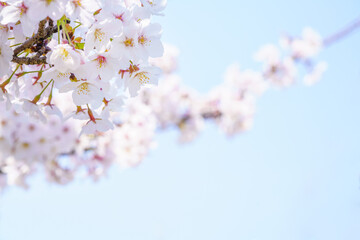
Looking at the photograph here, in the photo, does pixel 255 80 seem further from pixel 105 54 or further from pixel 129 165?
pixel 105 54

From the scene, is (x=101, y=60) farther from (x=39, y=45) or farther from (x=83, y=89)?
(x=39, y=45)

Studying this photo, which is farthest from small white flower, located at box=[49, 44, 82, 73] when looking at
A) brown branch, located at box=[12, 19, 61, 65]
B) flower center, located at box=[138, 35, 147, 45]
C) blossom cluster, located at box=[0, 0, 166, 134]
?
flower center, located at box=[138, 35, 147, 45]

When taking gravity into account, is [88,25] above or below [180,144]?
below

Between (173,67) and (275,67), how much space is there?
220cm

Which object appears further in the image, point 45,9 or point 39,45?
point 39,45

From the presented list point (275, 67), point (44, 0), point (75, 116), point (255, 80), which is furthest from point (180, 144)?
point (44, 0)

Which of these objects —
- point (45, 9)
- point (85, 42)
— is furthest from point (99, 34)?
point (45, 9)

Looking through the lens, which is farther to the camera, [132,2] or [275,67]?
[275,67]

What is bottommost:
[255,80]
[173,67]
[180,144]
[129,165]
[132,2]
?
[132,2]

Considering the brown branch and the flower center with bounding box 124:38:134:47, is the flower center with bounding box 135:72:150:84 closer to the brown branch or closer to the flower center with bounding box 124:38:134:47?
the flower center with bounding box 124:38:134:47

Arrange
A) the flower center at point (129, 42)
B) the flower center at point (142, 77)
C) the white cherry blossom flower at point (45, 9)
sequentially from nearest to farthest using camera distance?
the white cherry blossom flower at point (45, 9) → the flower center at point (129, 42) → the flower center at point (142, 77)

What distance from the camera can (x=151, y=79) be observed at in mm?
1264

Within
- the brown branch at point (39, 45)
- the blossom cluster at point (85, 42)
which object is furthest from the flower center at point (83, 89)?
the brown branch at point (39, 45)

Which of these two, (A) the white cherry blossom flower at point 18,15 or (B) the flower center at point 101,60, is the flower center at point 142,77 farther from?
(A) the white cherry blossom flower at point 18,15
